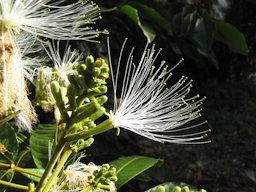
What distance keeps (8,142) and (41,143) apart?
0.11 metres

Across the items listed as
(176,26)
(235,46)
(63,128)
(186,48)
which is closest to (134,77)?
(63,128)

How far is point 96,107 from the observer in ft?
3.13

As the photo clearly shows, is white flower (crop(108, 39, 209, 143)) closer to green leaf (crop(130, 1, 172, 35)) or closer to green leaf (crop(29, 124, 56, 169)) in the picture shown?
green leaf (crop(29, 124, 56, 169))

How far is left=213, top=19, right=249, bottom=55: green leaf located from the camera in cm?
269

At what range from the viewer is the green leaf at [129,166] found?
64.8 inches

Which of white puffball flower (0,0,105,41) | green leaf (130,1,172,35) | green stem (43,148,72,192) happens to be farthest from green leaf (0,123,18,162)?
green leaf (130,1,172,35)

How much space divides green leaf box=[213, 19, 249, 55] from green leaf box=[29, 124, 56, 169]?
135cm

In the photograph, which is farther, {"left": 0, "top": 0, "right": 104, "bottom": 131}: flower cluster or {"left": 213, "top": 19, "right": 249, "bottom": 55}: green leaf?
{"left": 213, "top": 19, "right": 249, "bottom": 55}: green leaf

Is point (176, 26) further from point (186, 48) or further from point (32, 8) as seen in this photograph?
point (32, 8)

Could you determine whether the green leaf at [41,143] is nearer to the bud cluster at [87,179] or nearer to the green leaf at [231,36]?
the bud cluster at [87,179]

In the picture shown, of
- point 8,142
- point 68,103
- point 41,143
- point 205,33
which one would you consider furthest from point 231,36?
point 68,103

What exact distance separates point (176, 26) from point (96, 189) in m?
2.16

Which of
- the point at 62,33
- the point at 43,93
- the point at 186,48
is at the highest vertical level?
the point at 62,33

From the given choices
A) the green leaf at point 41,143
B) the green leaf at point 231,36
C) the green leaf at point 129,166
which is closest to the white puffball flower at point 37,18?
the green leaf at point 41,143
